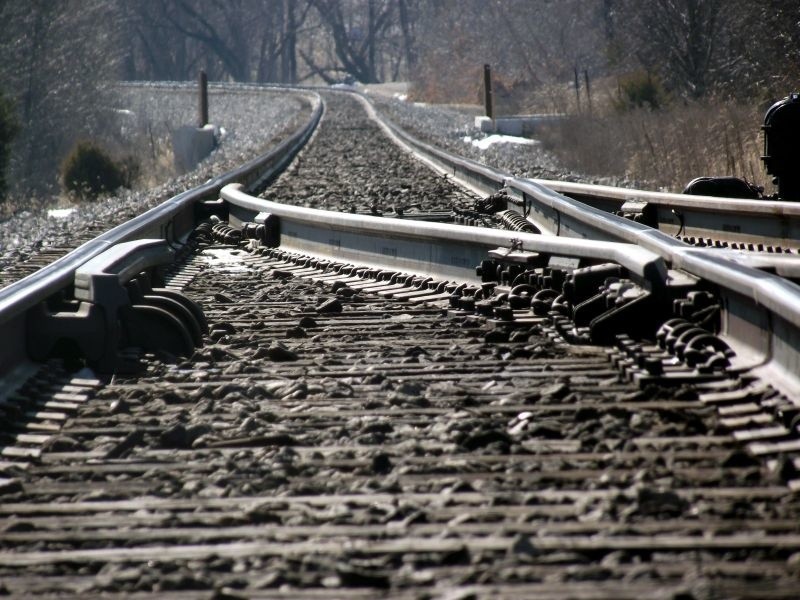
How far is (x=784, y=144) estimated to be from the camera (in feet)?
33.6

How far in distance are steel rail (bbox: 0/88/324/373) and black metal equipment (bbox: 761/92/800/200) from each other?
5091mm

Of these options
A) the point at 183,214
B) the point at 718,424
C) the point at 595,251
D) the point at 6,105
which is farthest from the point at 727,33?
the point at 718,424

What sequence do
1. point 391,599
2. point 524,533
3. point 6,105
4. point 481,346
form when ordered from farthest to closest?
point 6,105, point 481,346, point 524,533, point 391,599

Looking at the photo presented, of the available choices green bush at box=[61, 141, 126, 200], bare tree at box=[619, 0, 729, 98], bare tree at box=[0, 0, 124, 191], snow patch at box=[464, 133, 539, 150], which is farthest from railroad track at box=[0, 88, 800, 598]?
bare tree at box=[0, 0, 124, 191]

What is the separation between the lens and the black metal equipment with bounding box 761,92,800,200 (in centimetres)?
1004

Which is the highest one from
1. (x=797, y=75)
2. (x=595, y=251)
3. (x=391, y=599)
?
(x=797, y=75)

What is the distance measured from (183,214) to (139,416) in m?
7.80

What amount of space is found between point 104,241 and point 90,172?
22347 mm

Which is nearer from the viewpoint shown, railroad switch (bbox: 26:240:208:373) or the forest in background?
railroad switch (bbox: 26:240:208:373)

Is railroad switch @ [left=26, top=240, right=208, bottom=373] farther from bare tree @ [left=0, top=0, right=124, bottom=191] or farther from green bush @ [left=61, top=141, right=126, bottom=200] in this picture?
bare tree @ [left=0, top=0, right=124, bottom=191]

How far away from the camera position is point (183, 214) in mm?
12234

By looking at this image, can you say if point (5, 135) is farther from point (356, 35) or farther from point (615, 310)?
point (356, 35)

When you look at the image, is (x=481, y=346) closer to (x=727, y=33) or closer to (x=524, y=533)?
(x=524, y=533)

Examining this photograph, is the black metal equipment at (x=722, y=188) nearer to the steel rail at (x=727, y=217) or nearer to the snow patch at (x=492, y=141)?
the steel rail at (x=727, y=217)
